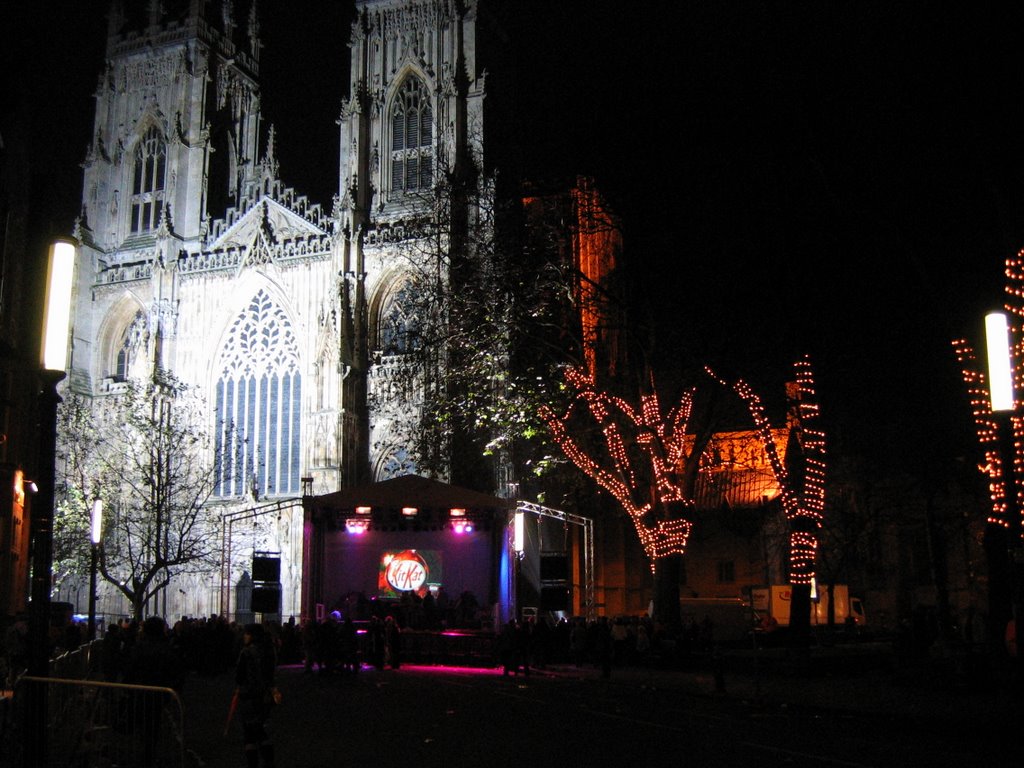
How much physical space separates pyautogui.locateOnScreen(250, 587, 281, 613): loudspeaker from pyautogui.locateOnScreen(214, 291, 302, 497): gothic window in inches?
689

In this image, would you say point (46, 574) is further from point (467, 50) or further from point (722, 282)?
point (467, 50)

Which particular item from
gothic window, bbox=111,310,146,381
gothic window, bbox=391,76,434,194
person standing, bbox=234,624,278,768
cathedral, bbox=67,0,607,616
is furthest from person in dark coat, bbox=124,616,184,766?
gothic window, bbox=111,310,146,381

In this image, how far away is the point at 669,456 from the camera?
2172 centimetres

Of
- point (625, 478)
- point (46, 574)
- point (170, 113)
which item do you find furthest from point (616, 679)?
point (170, 113)

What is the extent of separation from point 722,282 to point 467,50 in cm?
2829

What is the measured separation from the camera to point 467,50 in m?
45.5

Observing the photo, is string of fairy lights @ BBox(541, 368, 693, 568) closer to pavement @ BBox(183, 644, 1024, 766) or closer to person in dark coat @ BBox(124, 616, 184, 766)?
pavement @ BBox(183, 644, 1024, 766)

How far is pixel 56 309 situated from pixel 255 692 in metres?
3.55

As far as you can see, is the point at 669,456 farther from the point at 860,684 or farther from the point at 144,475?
the point at 144,475

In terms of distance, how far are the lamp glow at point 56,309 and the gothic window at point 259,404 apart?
117 ft

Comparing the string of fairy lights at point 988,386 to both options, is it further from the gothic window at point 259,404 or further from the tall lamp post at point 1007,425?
the gothic window at point 259,404

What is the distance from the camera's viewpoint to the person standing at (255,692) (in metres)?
8.87

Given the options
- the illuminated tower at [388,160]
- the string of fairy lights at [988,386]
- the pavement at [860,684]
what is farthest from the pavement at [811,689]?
the illuminated tower at [388,160]

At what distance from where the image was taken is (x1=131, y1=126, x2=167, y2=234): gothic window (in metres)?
49.5
